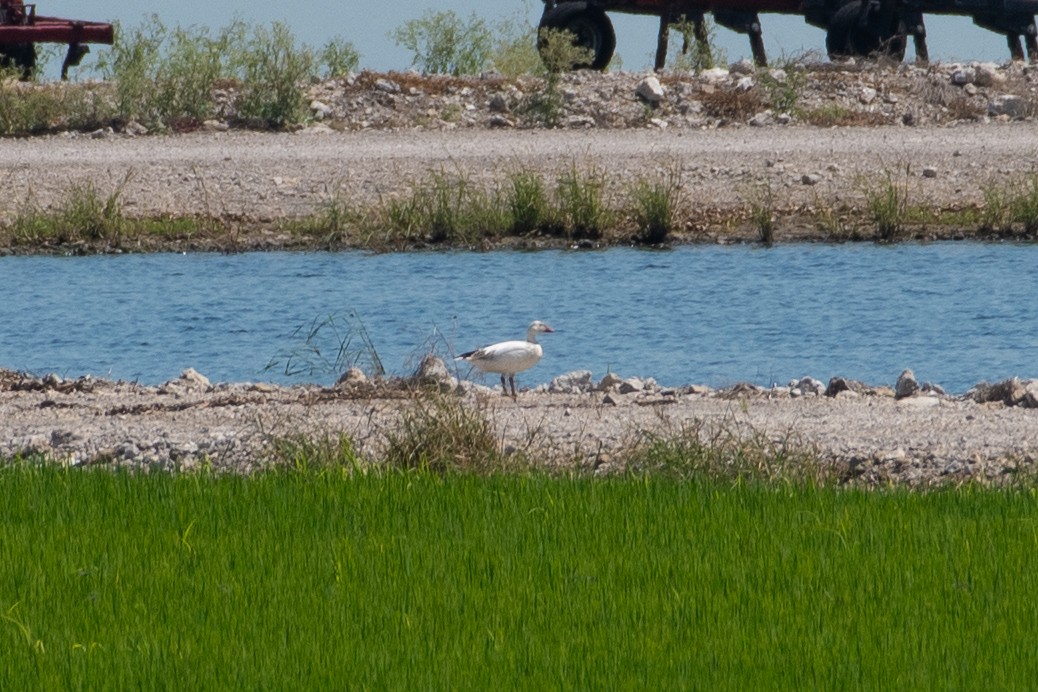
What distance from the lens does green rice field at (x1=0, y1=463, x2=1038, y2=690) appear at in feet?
18.6

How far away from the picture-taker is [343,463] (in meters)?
9.63

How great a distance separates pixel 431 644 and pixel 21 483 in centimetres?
328

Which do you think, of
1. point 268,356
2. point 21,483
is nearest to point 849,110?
point 268,356

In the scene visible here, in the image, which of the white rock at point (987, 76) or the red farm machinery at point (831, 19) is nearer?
the white rock at point (987, 76)

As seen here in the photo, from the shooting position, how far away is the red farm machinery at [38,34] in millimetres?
33188

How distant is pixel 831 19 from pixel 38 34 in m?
14.3

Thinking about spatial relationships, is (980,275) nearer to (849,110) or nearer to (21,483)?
(849,110)

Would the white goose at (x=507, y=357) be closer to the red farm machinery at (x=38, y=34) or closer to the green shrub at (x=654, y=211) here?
the green shrub at (x=654, y=211)

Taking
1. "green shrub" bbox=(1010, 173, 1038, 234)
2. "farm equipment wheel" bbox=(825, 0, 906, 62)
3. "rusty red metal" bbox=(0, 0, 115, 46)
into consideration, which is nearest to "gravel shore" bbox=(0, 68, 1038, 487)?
"green shrub" bbox=(1010, 173, 1038, 234)

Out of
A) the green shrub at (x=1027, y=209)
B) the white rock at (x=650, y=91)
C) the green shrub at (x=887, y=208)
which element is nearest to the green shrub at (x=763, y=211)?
the green shrub at (x=887, y=208)

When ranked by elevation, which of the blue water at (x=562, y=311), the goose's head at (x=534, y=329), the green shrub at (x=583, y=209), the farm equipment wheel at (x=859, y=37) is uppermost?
the farm equipment wheel at (x=859, y=37)

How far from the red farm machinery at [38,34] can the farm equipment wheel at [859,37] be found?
1303cm

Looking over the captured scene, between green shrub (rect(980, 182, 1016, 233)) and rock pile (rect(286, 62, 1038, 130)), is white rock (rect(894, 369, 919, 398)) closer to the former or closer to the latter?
green shrub (rect(980, 182, 1016, 233))

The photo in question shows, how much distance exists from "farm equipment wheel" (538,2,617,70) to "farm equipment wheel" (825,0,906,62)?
3962mm
